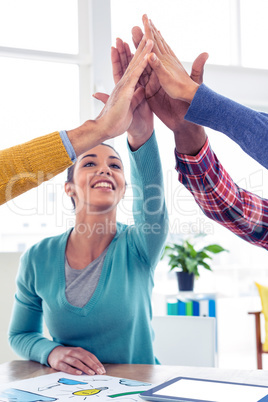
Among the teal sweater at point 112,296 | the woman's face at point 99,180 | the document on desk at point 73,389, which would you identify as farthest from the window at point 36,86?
the document on desk at point 73,389

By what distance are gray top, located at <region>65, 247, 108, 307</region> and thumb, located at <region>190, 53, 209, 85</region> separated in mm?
650

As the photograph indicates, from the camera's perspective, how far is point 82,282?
4.50ft

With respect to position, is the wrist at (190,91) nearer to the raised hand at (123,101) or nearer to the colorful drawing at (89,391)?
the raised hand at (123,101)

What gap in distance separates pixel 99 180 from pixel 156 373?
0.71m

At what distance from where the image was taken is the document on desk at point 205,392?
803mm

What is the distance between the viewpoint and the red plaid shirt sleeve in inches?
44.4

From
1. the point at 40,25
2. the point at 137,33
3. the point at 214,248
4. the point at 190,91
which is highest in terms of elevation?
the point at 40,25

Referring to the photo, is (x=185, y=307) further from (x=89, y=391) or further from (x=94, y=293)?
(x=89, y=391)

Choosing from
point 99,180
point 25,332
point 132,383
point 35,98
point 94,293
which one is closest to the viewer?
point 132,383

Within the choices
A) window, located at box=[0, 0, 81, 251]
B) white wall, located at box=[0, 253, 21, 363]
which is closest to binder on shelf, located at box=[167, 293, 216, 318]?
window, located at box=[0, 0, 81, 251]

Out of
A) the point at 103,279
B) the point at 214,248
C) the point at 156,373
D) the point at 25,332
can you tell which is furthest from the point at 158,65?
the point at 214,248

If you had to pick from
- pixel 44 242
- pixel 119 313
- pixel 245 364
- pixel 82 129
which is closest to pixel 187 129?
pixel 82 129

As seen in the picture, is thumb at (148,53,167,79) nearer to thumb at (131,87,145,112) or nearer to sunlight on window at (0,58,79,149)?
thumb at (131,87,145,112)

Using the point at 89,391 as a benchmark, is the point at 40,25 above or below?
above
